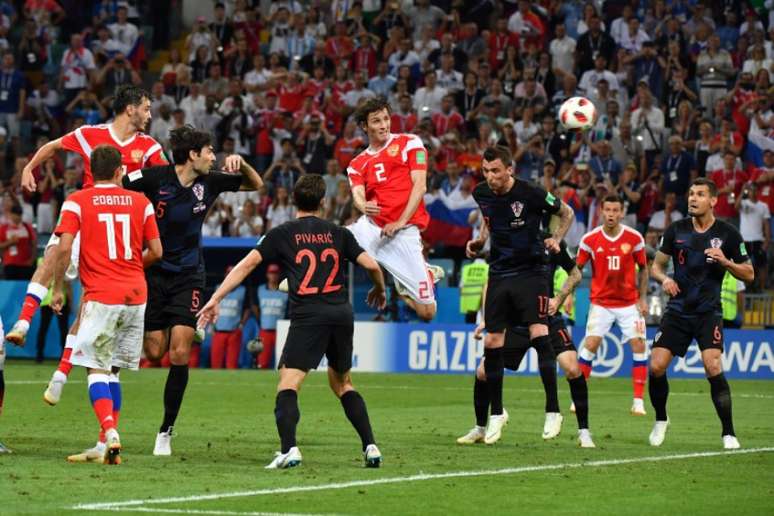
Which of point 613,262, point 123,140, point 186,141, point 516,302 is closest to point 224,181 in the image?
point 186,141

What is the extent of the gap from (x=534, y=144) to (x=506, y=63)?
3.22 m

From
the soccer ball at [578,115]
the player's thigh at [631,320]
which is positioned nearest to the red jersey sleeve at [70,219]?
the player's thigh at [631,320]

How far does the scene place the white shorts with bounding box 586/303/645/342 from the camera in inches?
757

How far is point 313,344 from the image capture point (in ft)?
35.4

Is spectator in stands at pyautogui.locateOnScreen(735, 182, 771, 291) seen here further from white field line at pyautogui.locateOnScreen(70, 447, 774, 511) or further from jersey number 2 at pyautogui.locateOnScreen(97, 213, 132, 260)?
jersey number 2 at pyautogui.locateOnScreen(97, 213, 132, 260)

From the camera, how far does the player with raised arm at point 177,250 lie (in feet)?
39.3

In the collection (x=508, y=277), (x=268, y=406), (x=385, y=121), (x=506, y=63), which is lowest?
(x=268, y=406)

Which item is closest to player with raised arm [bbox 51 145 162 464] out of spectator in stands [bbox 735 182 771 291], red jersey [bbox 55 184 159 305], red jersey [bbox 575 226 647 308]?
red jersey [bbox 55 184 159 305]

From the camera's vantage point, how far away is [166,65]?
32875mm

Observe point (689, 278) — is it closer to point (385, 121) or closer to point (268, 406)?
point (385, 121)

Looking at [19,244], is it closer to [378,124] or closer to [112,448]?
[378,124]

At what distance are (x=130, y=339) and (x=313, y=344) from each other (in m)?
1.50

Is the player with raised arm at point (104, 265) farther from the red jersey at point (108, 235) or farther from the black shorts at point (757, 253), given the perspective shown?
the black shorts at point (757, 253)

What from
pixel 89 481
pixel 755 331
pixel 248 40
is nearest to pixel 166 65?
pixel 248 40
